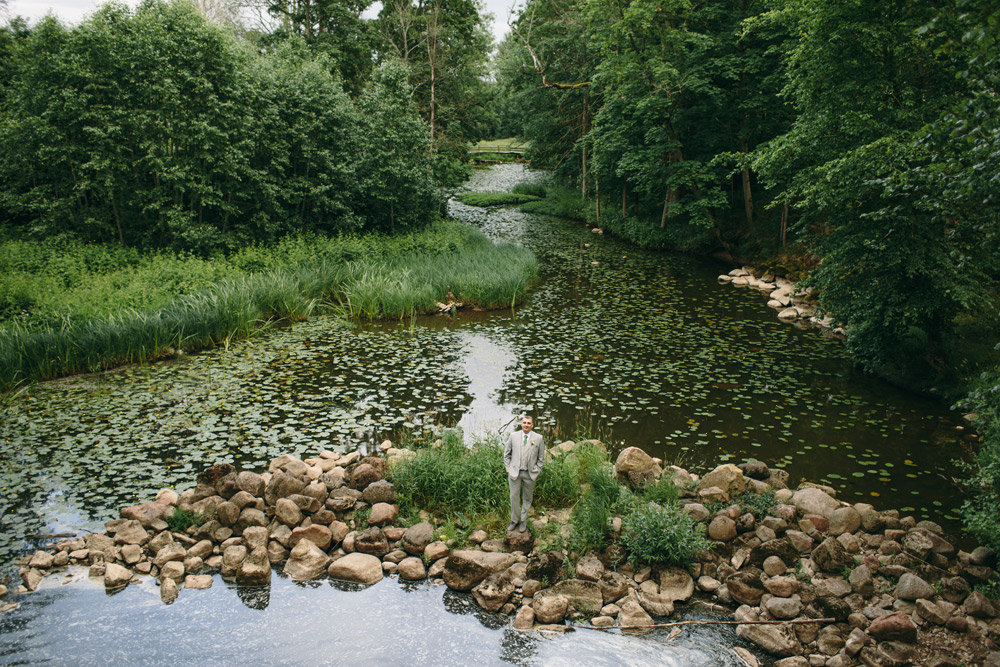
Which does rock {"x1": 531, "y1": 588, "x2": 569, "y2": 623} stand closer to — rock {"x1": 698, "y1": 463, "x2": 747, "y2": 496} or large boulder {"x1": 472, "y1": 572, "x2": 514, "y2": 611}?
large boulder {"x1": 472, "y1": 572, "x2": 514, "y2": 611}

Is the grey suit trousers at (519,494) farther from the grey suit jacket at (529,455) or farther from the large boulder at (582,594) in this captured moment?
the large boulder at (582,594)

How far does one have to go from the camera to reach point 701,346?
53.0 ft

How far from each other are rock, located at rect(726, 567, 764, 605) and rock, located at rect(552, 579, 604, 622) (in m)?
1.58

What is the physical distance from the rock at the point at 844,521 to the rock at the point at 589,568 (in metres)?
3.23

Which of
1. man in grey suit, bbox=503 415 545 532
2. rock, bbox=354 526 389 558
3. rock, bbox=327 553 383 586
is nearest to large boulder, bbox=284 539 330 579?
rock, bbox=327 553 383 586

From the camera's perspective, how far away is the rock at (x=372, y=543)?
8258mm

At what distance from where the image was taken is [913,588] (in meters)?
6.89

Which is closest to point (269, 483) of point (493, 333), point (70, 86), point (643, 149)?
point (493, 333)

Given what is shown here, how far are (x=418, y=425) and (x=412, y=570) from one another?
13.0ft

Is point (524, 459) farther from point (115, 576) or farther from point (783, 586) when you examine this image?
point (115, 576)

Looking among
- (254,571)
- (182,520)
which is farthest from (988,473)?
(182,520)

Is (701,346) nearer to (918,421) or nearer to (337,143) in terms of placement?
(918,421)

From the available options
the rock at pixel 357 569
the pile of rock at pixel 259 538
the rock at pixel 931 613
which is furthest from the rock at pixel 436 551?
the rock at pixel 931 613

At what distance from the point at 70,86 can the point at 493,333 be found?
14567 mm
